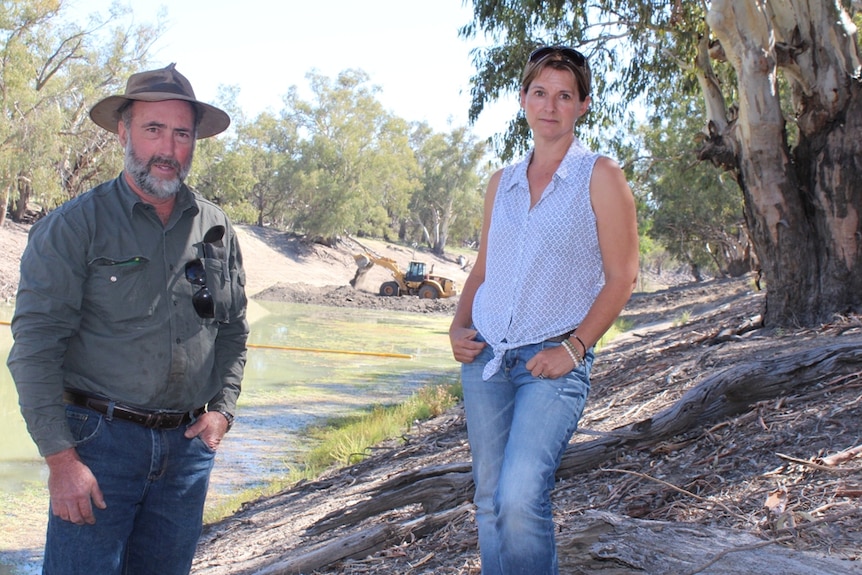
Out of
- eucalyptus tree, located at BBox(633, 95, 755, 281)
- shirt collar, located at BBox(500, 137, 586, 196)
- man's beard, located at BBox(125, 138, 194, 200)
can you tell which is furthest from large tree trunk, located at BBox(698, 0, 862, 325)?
eucalyptus tree, located at BBox(633, 95, 755, 281)

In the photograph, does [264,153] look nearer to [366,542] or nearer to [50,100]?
[50,100]

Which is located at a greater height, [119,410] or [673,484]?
[119,410]

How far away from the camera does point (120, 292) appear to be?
9.05ft

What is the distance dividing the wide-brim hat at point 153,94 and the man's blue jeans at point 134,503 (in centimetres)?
99

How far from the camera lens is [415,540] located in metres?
4.05

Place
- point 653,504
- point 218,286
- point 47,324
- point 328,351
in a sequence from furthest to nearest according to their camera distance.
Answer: point 328,351 → point 653,504 → point 218,286 → point 47,324

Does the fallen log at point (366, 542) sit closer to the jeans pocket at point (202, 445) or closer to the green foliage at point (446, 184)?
the jeans pocket at point (202, 445)

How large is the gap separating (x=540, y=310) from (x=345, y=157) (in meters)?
50.3

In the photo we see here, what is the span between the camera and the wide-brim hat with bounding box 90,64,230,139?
2.92m

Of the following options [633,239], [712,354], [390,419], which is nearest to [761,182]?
[712,354]

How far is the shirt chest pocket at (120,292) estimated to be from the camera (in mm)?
2734

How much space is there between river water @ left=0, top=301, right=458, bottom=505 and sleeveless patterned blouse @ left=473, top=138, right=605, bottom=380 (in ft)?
16.6

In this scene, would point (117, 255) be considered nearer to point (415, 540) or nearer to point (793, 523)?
point (415, 540)

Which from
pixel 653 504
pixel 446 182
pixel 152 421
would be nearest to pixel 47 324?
pixel 152 421
